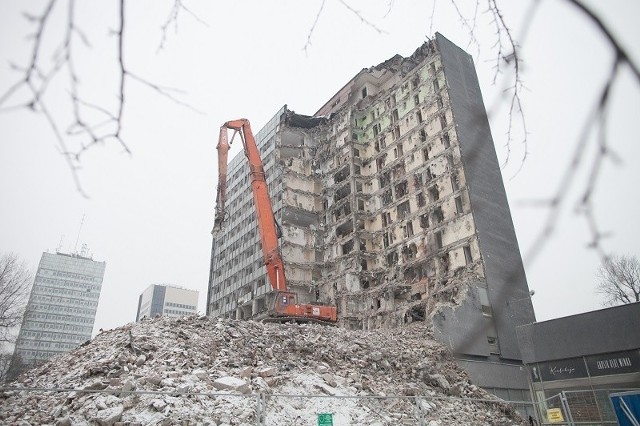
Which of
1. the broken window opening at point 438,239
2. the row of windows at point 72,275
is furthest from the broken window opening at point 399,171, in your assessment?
the row of windows at point 72,275

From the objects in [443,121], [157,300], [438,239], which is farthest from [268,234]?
[157,300]

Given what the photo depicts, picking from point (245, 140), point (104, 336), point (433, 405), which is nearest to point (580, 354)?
point (433, 405)

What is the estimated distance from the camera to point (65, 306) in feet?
244

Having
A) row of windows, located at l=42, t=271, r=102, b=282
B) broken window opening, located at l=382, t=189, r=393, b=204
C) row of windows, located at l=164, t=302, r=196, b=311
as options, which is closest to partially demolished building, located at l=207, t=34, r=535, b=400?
broken window opening, located at l=382, t=189, r=393, b=204

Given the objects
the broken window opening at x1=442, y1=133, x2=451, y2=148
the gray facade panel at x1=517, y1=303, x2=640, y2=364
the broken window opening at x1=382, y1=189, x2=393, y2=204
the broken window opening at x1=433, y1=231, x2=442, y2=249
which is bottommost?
the gray facade panel at x1=517, y1=303, x2=640, y2=364

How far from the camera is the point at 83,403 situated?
31.1 feet

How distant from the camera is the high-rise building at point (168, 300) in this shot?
13638 centimetres

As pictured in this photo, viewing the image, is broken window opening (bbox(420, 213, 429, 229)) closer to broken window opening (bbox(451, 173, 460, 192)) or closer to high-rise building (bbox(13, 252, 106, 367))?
broken window opening (bbox(451, 173, 460, 192))

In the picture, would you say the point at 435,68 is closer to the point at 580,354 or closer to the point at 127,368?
the point at 580,354

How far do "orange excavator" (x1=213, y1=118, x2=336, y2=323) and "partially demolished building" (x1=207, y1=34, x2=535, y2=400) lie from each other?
7448 mm

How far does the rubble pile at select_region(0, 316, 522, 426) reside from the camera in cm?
936

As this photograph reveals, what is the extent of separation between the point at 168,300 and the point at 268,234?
125904 millimetres

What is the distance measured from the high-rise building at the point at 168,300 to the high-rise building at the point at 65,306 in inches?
2129

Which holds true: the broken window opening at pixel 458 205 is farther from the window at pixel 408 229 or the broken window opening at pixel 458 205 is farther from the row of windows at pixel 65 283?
the row of windows at pixel 65 283
